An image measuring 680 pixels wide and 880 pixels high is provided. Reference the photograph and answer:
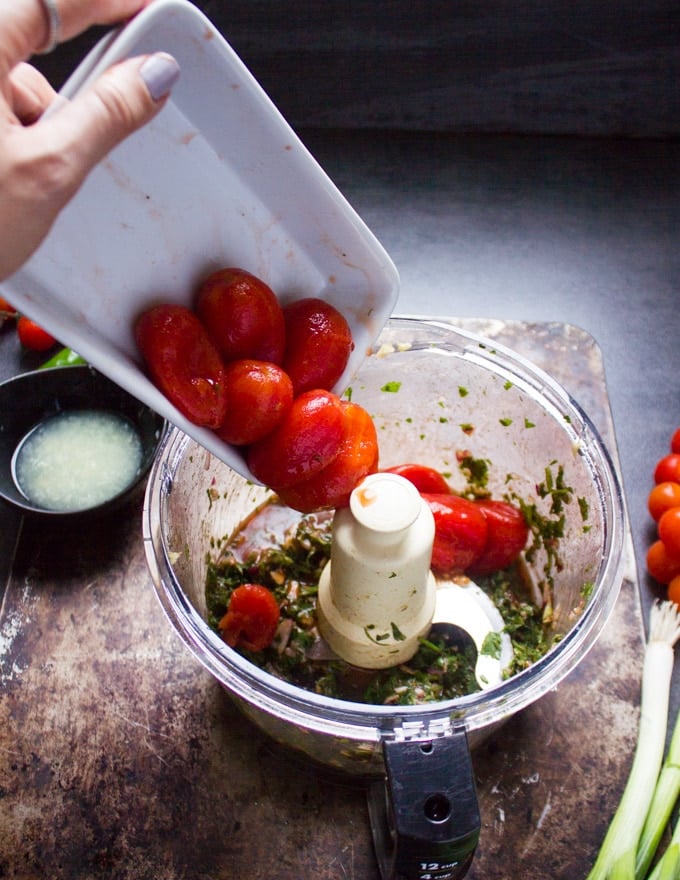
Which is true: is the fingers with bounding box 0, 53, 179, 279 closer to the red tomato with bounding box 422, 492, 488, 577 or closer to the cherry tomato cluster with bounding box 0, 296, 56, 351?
the red tomato with bounding box 422, 492, 488, 577

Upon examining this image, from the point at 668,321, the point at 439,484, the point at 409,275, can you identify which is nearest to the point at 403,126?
the point at 409,275

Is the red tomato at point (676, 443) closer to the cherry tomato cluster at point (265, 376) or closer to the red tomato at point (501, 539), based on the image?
the red tomato at point (501, 539)

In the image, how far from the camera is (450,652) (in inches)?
43.1

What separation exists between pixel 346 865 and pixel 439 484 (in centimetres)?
49

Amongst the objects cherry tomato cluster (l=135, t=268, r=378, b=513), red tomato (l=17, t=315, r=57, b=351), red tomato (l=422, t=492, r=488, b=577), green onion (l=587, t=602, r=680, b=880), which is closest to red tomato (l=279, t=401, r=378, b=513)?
cherry tomato cluster (l=135, t=268, r=378, b=513)

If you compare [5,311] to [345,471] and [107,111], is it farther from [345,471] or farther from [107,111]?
[107,111]

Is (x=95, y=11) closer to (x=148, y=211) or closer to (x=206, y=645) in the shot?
(x=148, y=211)

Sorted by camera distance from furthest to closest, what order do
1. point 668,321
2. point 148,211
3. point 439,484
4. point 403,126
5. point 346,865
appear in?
1. point 403,126
2. point 668,321
3. point 439,484
4. point 346,865
5. point 148,211

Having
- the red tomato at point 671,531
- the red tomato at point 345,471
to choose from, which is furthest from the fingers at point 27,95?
the red tomato at point 671,531

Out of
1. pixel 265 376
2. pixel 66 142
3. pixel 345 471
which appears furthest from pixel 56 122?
pixel 345 471

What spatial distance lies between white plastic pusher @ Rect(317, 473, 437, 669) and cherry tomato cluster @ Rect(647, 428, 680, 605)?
0.34 meters

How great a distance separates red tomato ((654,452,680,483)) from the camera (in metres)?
1.25

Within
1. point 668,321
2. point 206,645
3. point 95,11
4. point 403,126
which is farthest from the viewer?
point 403,126

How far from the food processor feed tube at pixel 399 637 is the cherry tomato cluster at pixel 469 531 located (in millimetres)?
58
